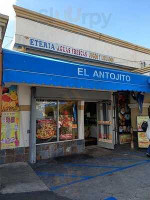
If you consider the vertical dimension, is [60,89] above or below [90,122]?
above

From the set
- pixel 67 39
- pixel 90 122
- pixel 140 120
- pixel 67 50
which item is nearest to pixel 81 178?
pixel 140 120

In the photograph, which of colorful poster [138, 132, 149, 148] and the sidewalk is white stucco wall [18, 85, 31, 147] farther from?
colorful poster [138, 132, 149, 148]

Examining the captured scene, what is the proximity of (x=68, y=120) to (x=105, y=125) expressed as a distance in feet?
7.09

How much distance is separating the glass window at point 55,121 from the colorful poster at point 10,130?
84 cm

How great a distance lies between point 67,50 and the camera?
8703 millimetres

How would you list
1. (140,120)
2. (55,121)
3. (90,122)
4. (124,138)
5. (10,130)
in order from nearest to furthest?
(10,130), (55,121), (140,120), (124,138), (90,122)

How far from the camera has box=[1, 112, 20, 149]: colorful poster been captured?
678cm

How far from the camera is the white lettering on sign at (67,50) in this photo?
7.86 meters

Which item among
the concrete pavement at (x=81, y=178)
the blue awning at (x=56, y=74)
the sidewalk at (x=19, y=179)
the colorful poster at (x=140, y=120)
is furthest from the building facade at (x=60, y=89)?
the colorful poster at (x=140, y=120)

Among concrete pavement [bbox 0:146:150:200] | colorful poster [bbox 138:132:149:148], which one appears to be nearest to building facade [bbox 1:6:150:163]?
concrete pavement [bbox 0:146:150:200]

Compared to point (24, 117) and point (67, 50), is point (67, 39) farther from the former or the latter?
point (24, 117)

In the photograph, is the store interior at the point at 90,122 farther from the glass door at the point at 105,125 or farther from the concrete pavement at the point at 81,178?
the concrete pavement at the point at 81,178

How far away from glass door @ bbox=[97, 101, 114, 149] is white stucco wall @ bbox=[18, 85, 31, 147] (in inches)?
154

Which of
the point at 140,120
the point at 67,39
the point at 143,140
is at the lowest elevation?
the point at 143,140
